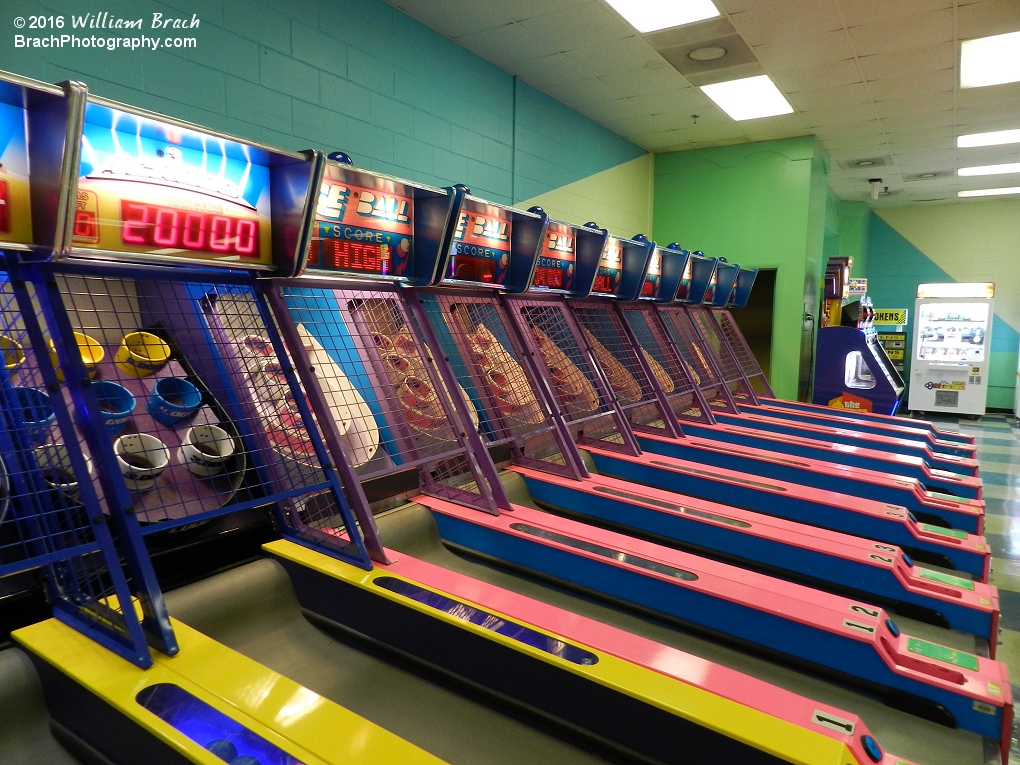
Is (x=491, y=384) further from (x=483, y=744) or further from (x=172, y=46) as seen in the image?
(x=172, y=46)

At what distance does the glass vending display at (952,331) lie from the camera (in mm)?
9730

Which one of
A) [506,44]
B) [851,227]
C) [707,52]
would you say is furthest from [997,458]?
[506,44]

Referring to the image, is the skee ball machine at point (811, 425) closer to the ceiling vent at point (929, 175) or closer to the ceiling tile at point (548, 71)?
the ceiling tile at point (548, 71)

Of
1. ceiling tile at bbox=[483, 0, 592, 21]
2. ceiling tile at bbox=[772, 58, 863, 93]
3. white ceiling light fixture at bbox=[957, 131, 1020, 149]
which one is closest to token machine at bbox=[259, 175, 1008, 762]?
ceiling tile at bbox=[483, 0, 592, 21]

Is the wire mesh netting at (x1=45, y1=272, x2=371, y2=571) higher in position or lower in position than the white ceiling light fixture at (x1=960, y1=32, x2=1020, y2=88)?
lower

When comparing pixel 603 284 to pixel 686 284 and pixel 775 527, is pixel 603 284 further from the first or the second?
pixel 775 527

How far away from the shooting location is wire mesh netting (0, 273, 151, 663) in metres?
1.61

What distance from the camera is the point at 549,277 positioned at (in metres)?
3.69

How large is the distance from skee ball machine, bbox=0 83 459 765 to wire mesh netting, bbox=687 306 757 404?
4.71m

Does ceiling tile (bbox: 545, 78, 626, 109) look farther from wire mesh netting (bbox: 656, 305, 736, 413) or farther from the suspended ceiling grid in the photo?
wire mesh netting (bbox: 656, 305, 736, 413)

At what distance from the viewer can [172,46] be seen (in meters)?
3.03

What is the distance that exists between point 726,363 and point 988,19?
3531mm

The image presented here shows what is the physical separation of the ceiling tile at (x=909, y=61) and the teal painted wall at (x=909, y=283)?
7001 millimetres

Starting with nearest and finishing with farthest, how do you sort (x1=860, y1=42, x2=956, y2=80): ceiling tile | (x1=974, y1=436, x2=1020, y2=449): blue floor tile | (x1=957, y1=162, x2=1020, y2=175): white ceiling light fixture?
(x1=860, y1=42, x2=956, y2=80): ceiling tile → (x1=974, y1=436, x2=1020, y2=449): blue floor tile → (x1=957, y1=162, x2=1020, y2=175): white ceiling light fixture
